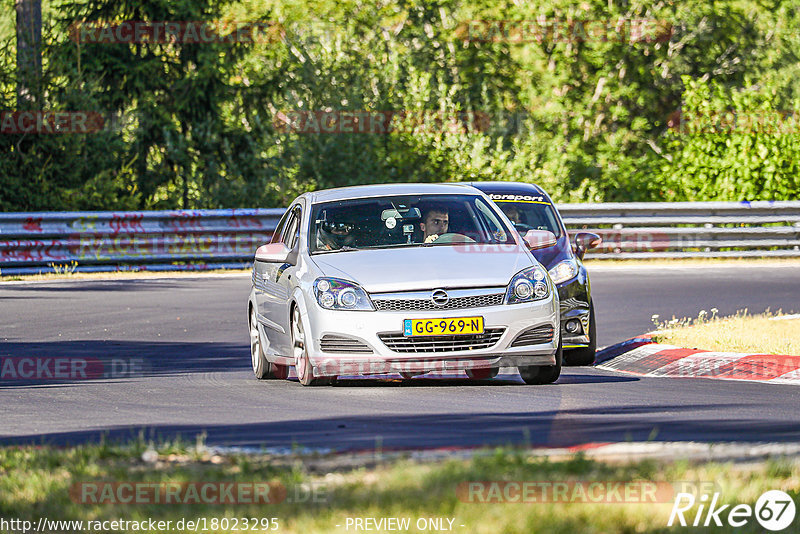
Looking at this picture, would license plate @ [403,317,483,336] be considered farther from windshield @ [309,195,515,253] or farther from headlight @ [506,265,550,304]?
windshield @ [309,195,515,253]

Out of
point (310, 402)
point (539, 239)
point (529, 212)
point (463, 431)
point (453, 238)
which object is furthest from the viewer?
point (529, 212)

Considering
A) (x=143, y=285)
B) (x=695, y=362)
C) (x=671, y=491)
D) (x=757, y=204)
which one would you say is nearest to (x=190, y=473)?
(x=671, y=491)


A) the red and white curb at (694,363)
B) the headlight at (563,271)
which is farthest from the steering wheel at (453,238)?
the red and white curb at (694,363)

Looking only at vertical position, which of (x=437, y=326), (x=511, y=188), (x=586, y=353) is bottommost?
(x=586, y=353)

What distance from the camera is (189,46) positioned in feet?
112

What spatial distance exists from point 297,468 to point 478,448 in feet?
3.42

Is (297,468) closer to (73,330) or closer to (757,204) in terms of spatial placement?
(73,330)

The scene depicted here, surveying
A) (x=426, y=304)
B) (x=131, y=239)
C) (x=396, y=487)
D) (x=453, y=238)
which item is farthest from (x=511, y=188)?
(x=131, y=239)

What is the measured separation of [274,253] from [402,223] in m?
1.05

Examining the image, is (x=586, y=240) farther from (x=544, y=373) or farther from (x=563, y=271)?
(x=544, y=373)

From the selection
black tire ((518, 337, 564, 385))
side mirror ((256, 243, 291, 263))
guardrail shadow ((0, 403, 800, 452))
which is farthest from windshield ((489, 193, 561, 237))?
guardrail shadow ((0, 403, 800, 452))

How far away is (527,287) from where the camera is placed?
10.7 meters

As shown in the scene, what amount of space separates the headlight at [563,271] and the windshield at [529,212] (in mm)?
838

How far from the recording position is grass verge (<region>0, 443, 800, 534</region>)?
519cm
